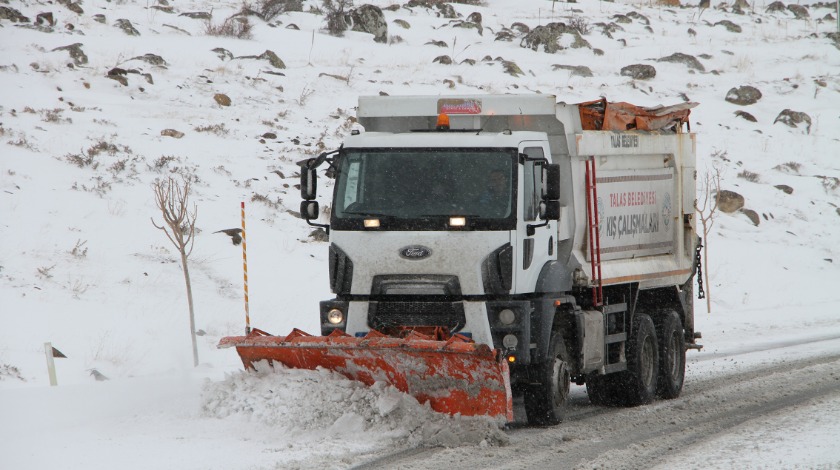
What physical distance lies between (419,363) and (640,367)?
12.3 feet

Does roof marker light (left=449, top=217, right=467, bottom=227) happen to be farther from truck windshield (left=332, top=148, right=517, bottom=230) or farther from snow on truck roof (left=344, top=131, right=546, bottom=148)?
snow on truck roof (left=344, top=131, right=546, bottom=148)

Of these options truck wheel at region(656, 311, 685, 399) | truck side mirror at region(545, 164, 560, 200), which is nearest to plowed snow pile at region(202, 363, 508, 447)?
truck side mirror at region(545, 164, 560, 200)

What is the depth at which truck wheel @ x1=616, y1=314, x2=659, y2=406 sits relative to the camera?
1151 centimetres

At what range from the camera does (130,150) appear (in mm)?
24078

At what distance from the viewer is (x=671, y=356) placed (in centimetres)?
1241

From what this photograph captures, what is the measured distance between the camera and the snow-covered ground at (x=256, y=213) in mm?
8789

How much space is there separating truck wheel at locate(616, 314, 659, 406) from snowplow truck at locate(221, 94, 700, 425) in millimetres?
610

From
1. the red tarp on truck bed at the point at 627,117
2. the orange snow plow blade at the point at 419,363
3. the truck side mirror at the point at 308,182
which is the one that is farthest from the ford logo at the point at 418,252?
the red tarp on truck bed at the point at 627,117

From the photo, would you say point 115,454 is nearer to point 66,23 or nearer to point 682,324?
point 682,324

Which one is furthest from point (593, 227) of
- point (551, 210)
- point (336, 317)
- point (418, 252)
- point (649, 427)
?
point (336, 317)

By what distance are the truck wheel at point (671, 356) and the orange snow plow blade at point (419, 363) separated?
4.23 metres

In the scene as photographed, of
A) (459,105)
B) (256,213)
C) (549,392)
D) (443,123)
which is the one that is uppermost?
(459,105)

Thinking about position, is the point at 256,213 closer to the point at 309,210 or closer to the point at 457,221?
the point at 309,210

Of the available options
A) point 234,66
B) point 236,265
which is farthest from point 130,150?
point 234,66
